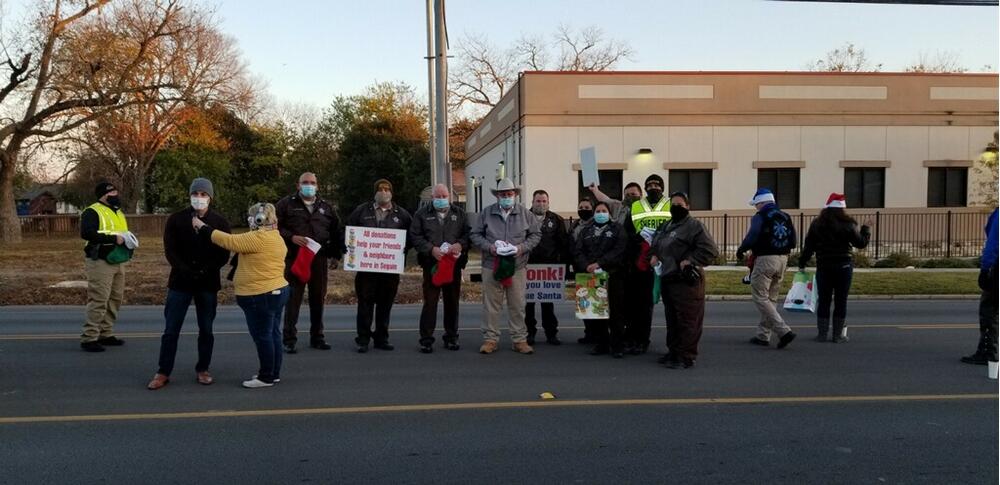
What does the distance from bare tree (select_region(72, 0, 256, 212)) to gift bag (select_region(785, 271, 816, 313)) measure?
2762 centimetres

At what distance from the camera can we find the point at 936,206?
2709 cm

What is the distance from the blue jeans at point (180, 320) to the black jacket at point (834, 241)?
22.1 feet

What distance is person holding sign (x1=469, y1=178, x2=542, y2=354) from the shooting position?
28.5 feet

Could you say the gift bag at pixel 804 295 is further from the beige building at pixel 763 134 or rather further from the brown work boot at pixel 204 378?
the beige building at pixel 763 134

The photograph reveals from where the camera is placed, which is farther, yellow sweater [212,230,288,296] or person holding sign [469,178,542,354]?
person holding sign [469,178,542,354]

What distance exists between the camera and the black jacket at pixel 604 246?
856 cm

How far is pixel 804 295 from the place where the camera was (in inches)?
372

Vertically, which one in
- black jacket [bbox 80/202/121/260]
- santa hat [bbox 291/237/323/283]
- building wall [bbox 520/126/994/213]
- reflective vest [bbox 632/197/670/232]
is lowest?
santa hat [bbox 291/237/323/283]

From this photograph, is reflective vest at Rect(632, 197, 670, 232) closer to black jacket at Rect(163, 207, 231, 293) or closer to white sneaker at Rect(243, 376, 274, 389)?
white sneaker at Rect(243, 376, 274, 389)

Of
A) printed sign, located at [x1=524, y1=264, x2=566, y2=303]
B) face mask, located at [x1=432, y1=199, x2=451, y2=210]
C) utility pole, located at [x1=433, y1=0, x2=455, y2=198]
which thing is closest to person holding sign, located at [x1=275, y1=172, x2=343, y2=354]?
face mask, located at [x1=432, y1=199, x2=451, y2=210]

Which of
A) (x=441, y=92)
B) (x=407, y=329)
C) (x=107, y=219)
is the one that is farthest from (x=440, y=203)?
(x=441, y=92)

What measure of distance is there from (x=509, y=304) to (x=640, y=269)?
1.50 m

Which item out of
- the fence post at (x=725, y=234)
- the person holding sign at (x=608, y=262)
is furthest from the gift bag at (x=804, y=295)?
the fence post at (x=725, y=234)

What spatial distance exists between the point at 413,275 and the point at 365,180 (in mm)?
30090
